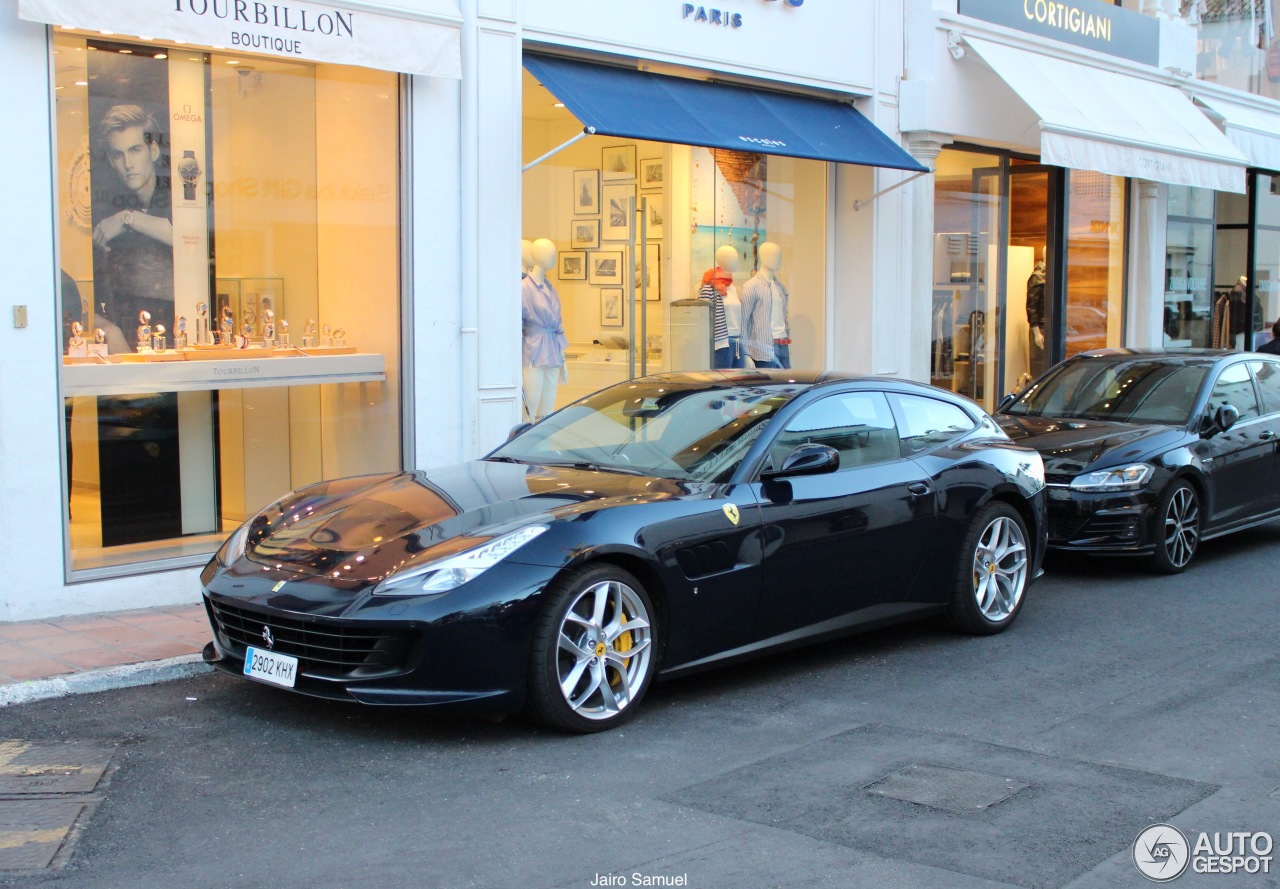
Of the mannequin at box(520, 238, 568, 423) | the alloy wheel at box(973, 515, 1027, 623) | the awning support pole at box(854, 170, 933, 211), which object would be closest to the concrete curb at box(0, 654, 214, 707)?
the alloy wheel at box(973, 515, 1027, 623)

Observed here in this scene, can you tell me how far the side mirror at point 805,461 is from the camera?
6.43 meters

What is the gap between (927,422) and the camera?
7.68 metres

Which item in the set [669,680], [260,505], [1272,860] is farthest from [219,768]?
[260,505]

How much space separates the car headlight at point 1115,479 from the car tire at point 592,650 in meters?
4.63

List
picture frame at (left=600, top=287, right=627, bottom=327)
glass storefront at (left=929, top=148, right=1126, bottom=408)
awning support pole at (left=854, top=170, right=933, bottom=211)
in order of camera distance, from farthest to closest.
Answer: glass storefront at (left=929, top=148, right=1126, bottom=408), awning support pole at (left=854, top=170, right=933, bottom=211), picture frame at (left=600, top=287, right=627, bottom=327)

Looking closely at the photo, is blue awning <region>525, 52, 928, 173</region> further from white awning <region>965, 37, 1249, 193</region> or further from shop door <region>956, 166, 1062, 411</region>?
shop door <region>956, 166, 1062, 411</region>

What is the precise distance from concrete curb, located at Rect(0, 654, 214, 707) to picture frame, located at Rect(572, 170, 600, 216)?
21.0ft

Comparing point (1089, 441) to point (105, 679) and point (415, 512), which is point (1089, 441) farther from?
point (105, 679)

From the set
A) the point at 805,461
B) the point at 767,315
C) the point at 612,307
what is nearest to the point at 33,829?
the point at 805,461

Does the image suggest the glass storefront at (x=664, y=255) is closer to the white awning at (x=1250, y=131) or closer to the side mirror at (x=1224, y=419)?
the side mirror at (x=1224, y=419)

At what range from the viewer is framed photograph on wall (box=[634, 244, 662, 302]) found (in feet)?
42.3

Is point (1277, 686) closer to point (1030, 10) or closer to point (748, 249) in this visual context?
point (748, 249)

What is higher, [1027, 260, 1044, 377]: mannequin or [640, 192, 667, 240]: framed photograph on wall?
[640, 192, 667, 240]: framed photograph on wall

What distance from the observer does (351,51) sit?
9312 mm
